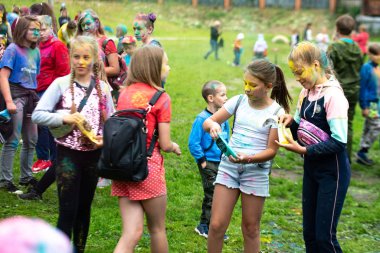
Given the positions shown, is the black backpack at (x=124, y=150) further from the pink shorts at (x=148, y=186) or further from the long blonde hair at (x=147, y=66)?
the long blonde hair at (x=147, y=66)

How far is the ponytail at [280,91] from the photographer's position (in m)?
4.77

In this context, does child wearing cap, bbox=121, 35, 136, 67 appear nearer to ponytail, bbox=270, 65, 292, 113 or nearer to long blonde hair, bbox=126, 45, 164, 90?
ponytail, bbox=270, 65, 292, 113

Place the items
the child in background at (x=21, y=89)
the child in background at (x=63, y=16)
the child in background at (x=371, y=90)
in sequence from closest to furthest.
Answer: the child in background at (x=21, y=89)
the child in background at (x=63, y=16)
the child in background at (x=371, y=90)

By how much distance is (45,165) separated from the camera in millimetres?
7695

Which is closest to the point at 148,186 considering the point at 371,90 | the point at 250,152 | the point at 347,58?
the point at 250,152

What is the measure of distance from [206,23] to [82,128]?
39.1 metres

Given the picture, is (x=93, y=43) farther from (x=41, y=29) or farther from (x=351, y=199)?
(x=351, y=199)

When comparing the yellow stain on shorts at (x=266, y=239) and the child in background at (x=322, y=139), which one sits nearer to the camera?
the child in background at (x=322, y=139)

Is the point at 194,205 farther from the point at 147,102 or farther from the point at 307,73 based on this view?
the point at 147,102

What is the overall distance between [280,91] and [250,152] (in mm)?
587

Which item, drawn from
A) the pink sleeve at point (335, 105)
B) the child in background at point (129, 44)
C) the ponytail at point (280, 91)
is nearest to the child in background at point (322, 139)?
the pink sleeve at point (335, 105)

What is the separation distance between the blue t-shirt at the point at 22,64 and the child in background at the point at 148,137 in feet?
8.13

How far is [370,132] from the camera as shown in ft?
32.1

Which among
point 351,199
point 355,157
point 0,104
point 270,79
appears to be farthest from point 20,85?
point 355,157
